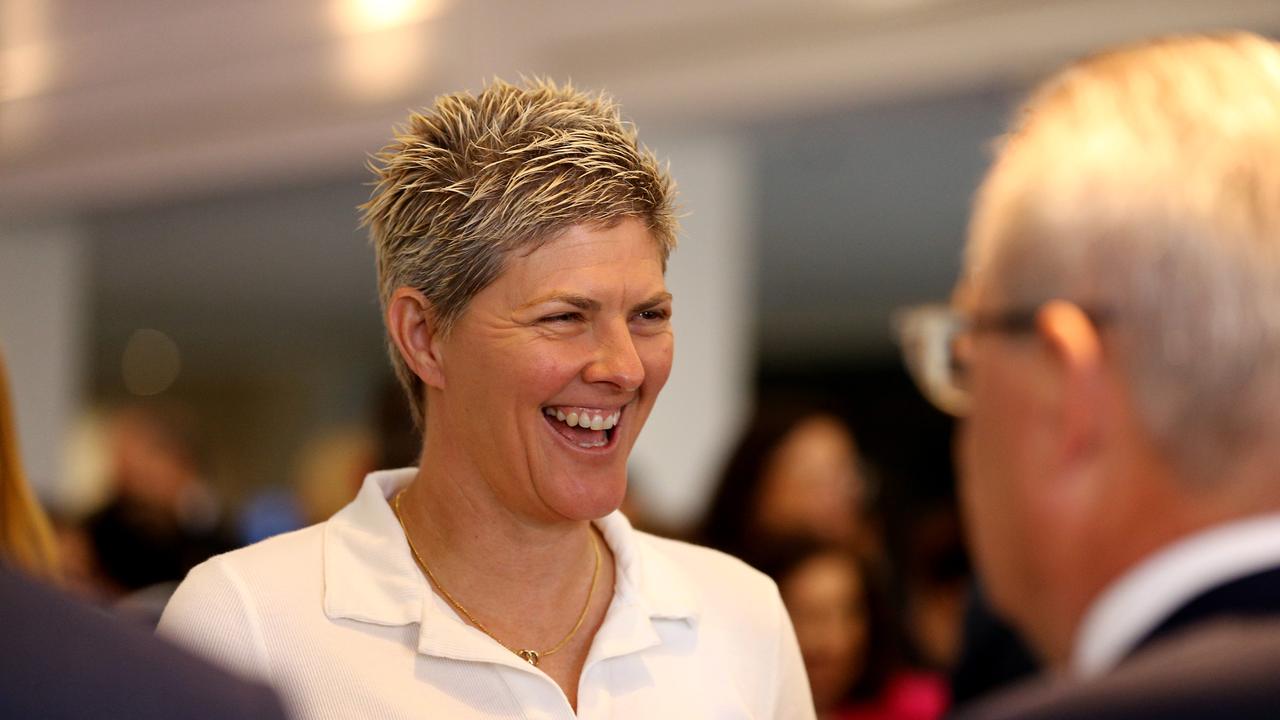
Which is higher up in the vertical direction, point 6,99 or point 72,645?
point 6,99

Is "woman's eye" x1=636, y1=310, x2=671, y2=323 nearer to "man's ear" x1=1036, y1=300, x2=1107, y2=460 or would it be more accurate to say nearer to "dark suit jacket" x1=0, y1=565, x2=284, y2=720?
"man's ear" x1=1036, y1=300, x2=1107, y2=460

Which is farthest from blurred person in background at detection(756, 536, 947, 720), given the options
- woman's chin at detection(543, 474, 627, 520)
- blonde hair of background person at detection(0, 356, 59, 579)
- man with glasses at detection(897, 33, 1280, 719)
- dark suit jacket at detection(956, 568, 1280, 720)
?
dark suit jacket at detection(956, 568, 1280, 720)

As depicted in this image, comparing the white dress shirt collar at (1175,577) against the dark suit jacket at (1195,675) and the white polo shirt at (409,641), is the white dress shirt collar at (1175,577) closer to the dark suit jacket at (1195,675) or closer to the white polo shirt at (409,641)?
the dark suit jacket at (1195,675)

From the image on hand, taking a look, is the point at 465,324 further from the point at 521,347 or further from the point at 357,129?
the point at 357,129

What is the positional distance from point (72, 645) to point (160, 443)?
5.51 m

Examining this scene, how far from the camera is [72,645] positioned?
74 centimetres

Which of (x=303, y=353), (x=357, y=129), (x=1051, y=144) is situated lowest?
(x=303, y=353)

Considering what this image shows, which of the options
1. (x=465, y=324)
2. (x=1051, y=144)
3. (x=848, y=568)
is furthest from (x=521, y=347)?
(x=848, y=568)

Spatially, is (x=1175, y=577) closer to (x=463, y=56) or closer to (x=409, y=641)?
(x=409, y=641)

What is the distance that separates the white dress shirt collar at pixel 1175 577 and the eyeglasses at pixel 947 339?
216mm

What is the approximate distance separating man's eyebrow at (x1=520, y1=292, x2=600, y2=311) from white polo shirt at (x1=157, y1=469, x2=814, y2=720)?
0.35 metres

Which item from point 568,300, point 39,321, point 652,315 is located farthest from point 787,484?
point 39,321

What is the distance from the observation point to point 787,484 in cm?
362

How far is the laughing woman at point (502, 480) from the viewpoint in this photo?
1513 millimetres
